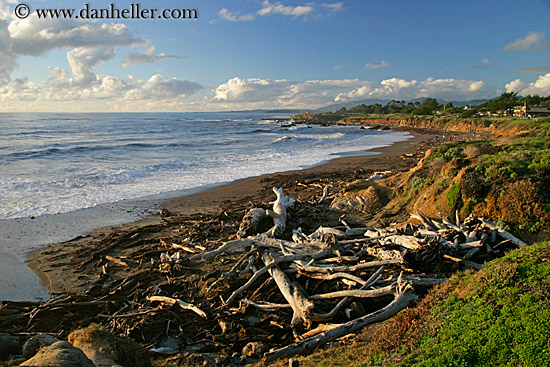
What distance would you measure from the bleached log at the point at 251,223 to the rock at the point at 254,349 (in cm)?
369

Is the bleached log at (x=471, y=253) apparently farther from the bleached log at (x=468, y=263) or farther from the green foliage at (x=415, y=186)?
the green foliage at (x=415, y=186)

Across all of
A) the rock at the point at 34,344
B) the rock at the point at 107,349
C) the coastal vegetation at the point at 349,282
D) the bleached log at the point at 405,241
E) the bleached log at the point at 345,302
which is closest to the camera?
the coastal vegetation at the point at 349,282

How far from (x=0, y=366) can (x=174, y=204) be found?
9.26 m

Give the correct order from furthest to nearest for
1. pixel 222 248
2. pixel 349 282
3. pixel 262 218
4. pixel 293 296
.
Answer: pixel 262 218
pixel 222 248
pixel 349 282
pixel 293 296

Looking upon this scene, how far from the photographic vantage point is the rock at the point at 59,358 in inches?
112

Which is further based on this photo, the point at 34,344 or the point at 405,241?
the point at 405,241

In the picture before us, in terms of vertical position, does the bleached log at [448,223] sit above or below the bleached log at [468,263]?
above

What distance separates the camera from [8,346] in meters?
4.33

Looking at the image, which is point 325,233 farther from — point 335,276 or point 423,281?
point 423,281

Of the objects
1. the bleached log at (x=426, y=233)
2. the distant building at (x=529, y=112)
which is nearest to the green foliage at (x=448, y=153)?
the bleached log at (x=426, y=233)

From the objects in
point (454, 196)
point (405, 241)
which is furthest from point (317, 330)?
point (454, 196)

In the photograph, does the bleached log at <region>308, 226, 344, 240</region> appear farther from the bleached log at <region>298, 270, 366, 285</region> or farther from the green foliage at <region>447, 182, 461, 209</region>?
the green foliage at <region>447, 182, 461, 209</region>

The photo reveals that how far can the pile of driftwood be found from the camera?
15.2 ft

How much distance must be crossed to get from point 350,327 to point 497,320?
1714 millimetres
